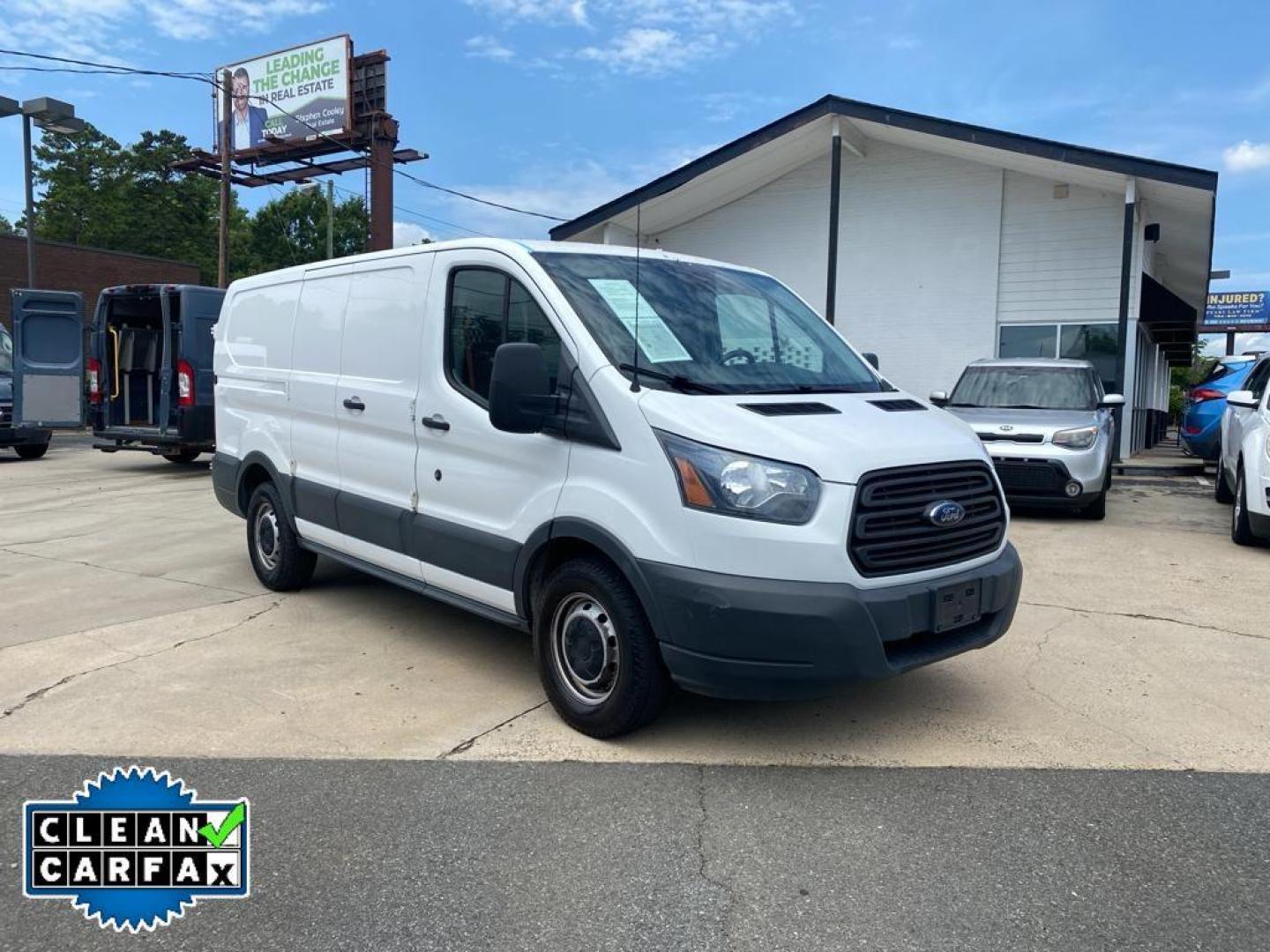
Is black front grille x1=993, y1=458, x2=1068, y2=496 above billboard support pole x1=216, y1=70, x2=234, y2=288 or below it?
below

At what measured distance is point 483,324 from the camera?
4500 millimetres

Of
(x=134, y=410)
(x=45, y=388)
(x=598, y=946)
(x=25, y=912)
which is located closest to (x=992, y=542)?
(x=598, y=946)

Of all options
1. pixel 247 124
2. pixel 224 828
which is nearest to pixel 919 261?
pixel 224 828

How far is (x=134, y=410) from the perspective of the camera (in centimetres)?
1435

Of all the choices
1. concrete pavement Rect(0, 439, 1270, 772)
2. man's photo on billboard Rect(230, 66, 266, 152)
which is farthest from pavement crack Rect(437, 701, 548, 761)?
man's photo on billboard Rect(230, 66, 266, 152)

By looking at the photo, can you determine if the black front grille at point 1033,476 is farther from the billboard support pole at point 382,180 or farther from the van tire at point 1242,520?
the billboard support pole at point 382,180

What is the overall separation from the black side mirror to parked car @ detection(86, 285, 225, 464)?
9.47 metres

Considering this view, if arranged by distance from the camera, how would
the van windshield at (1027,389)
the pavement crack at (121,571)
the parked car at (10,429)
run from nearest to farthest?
the pavement crack at (121,571), the van windshield at (1027,389), the parked car at (10,429)

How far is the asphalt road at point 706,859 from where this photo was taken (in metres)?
2.64

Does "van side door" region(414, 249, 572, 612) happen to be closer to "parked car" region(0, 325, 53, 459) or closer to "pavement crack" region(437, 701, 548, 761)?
"pavement crack" region(437, 701, 548, 761)

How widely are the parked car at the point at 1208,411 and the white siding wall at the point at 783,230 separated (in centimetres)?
627

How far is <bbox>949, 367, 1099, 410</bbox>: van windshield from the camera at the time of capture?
10211mm

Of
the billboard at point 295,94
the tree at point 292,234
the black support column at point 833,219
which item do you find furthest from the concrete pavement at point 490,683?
the tree at point 292,234

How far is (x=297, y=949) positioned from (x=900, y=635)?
226 cm
